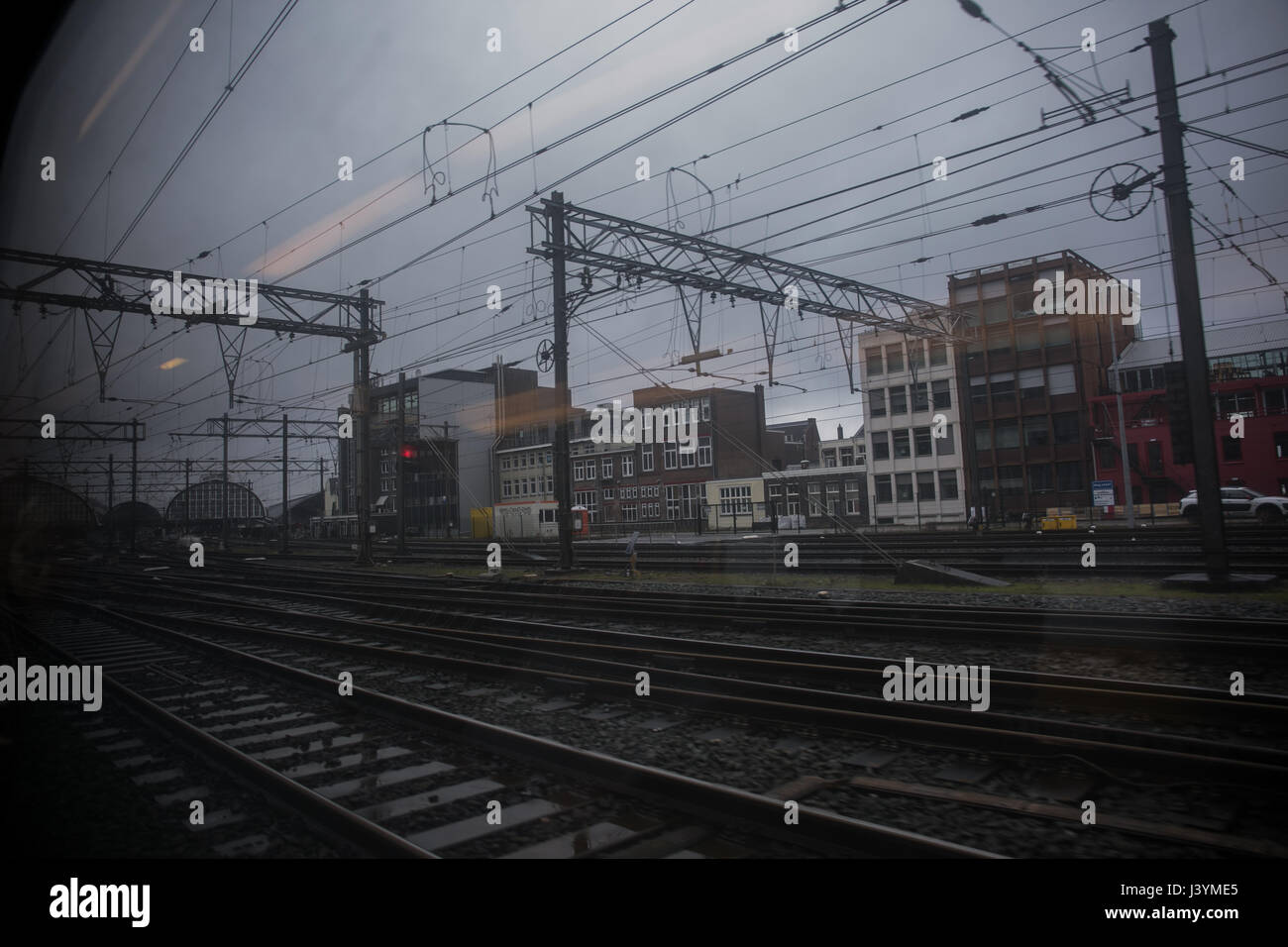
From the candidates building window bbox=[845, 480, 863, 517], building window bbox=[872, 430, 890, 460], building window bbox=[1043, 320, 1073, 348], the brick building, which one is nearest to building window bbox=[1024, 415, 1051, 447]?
the brick building

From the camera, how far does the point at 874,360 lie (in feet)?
173

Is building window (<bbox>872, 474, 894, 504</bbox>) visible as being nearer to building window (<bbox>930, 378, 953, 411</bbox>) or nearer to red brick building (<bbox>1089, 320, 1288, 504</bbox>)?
building window (<bbox>930, 378, 953, 411</bbox>)

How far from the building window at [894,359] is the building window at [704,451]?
14035 mm

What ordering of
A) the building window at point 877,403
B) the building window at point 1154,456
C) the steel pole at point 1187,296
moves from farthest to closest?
the building window at point 877,403
the building window at point 1154,456
the steel pole at point 1187,296

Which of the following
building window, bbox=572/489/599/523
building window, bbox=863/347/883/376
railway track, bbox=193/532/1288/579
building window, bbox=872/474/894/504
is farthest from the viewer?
building window, bbox=572/489/599/523

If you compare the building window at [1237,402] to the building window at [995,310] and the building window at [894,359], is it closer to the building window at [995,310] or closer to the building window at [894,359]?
the building window at [995,310]

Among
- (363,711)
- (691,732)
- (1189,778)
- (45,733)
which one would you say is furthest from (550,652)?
(1189,778)

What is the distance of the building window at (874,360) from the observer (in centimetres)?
5212

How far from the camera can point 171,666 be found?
1030 centimetres

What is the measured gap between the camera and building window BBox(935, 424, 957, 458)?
49500 millimetres

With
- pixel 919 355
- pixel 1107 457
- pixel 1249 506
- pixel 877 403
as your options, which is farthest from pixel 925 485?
pixel 1249 506

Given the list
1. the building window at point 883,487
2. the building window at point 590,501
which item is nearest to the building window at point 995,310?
the building window at point 883,487

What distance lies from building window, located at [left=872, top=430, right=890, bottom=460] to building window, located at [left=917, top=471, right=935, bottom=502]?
2.75 meters

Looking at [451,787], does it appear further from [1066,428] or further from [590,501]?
[590,501]
